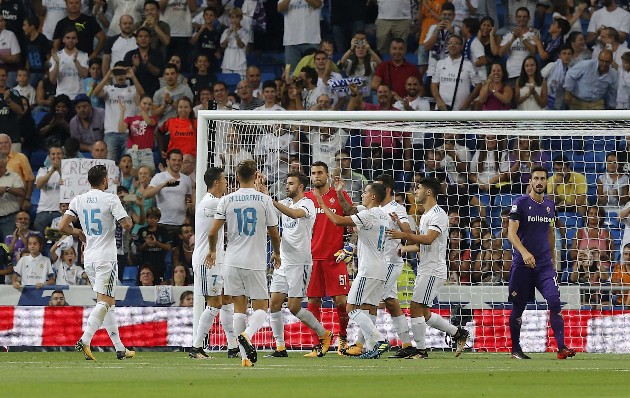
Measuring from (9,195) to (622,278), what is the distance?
10501 mm

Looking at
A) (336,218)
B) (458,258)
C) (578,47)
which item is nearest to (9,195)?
(458,258)

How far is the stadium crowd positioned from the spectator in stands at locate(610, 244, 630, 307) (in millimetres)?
33

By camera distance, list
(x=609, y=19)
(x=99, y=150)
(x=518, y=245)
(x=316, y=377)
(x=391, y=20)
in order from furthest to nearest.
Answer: (x=391, y=20), (x=609, y=19), (x=99, y=150), (x=518, y=245), (x=316, y=377)

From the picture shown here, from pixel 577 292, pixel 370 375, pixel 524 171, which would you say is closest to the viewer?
pixel 370 375

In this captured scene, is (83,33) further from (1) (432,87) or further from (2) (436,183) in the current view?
(2) (436,183)

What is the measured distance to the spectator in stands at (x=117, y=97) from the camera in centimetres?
2303

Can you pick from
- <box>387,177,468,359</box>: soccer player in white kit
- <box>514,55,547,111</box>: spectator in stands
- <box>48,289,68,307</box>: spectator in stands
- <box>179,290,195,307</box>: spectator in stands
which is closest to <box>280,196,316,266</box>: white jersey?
<box>387,177,468,359</box>: soccer player in white kit

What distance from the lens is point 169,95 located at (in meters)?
23.0

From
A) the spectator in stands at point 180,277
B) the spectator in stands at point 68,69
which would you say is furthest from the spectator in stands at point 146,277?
the spectator in stands at point 68,69

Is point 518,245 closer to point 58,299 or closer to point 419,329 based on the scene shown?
point 419,329

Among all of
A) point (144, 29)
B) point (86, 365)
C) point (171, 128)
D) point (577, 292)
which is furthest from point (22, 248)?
point (577, 292)

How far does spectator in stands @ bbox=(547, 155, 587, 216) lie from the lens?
64.1 feet

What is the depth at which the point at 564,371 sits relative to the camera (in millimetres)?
12883

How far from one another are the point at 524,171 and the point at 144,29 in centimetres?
817
